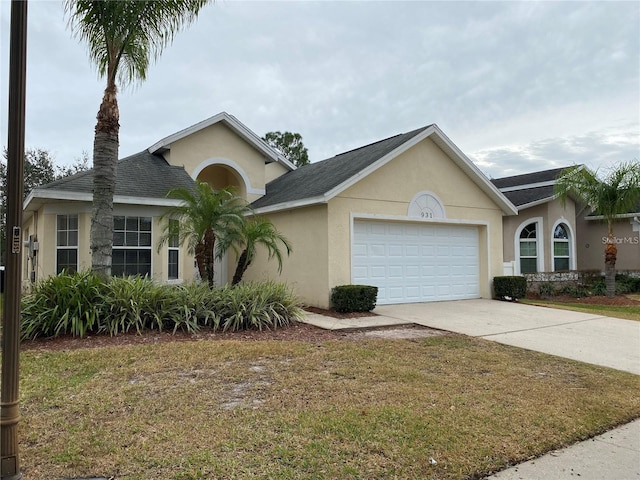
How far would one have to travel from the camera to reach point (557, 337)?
29.6ft

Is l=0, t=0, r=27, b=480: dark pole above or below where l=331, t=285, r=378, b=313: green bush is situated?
above

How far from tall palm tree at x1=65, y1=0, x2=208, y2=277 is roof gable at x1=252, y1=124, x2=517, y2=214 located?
490cm

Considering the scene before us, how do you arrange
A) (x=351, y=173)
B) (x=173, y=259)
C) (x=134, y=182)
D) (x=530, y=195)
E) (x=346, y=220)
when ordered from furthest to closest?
1. (x=530, y=195)
2. (x=173, y=259)
3. (x=134, y=182)
4. (x=351, y=173)
5. (x=346, y=220)

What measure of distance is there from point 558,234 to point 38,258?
67.2ft

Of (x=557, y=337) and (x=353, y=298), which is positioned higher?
(x=353, y=298)

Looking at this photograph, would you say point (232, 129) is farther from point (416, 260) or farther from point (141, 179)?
point (416, 260)

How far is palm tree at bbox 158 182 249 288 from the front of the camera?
9844 mm

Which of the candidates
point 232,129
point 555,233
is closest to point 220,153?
point 232,129

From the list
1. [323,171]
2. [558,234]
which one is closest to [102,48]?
[323,171]

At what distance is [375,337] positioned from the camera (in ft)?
28.1

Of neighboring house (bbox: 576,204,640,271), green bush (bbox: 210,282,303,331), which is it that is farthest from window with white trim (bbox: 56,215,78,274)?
neighboring house (bbox: 576,204,640,271)

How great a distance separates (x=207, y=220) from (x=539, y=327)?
7.87m

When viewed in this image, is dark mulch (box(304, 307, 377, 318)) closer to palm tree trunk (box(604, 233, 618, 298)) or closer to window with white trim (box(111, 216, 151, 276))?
window with white trim (box(111, 216, 151, 276))

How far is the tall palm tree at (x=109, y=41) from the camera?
9109mm
